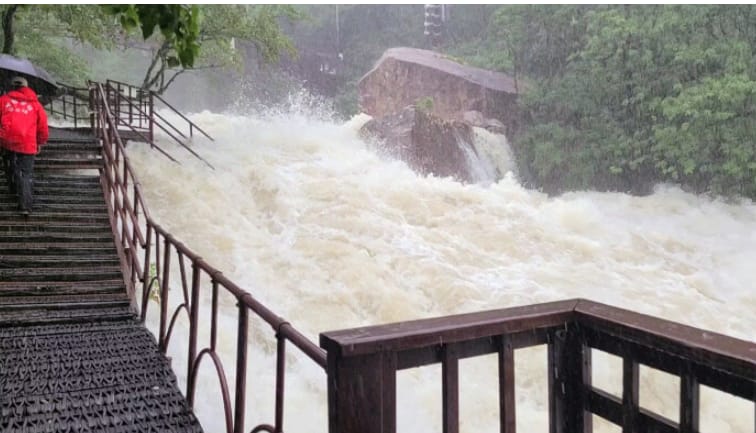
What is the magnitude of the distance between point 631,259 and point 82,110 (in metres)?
A: 15.8

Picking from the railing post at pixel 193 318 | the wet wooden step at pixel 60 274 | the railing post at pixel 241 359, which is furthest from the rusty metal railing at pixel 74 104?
the railing post at pixel 241 359

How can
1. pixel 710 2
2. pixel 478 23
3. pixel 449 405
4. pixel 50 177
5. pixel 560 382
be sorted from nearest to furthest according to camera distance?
pixel 449 405 < pixel 560 382 < pixel 50 177 < pixel 710 2 < pixel 478 23

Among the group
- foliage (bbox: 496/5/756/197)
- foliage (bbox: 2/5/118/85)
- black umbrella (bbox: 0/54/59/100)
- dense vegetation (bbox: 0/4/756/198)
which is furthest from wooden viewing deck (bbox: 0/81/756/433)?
foliage (bbox: 496/5/756/197)

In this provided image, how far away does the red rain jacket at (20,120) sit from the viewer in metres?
5.99

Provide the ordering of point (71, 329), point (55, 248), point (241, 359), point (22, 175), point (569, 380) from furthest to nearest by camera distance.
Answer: point (22, 175) → point (55, 248) → point (71, 329) → point (241, 359) → point (569, 380)

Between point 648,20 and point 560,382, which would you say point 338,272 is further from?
point 648,20

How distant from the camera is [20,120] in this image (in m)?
6.03

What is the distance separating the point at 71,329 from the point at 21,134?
268 cm

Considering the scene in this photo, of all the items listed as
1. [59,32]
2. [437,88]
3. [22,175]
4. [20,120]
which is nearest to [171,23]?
[20,120]

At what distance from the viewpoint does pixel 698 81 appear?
1522 centimetres

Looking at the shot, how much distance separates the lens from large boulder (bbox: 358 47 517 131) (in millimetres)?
20703

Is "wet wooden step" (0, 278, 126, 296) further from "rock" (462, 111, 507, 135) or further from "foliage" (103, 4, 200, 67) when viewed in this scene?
"rock" (462, 111, 507, 135)

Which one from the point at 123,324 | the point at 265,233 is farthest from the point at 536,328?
the point at 265,233

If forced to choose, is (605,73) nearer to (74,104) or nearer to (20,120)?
(74,104)
